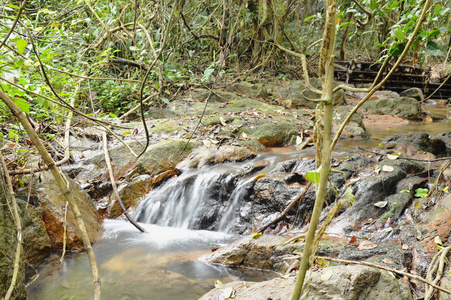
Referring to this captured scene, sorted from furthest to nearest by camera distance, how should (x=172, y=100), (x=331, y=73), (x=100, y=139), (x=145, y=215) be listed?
(x=172, y=100) < (x=100, y=139) < (x=145, y=215) < (x=331, y=73)

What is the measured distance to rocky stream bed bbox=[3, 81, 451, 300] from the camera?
2.75 metres

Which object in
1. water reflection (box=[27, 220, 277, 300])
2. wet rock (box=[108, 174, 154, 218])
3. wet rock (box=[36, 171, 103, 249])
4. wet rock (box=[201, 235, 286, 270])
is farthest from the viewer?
wet rock (box=[108, 174, 154, 218])

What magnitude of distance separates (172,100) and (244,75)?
2.97m

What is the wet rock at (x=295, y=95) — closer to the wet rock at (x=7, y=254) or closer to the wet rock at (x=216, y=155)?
the wet rock at (x=216, y=155)

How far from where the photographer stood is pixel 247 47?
11.5m

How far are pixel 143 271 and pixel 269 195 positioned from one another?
1807 millimetres

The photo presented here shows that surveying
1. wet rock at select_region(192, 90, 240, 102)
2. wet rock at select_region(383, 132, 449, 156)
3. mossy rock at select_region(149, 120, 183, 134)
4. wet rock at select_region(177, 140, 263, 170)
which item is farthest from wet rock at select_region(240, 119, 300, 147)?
wet rock at select_region(192, 90, 240, 102)

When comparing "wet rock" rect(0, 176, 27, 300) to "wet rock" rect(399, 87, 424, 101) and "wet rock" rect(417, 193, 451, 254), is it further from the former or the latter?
"wet rock" rect(399, 87, 424, 101)

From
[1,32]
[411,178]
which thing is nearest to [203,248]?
[411,178]

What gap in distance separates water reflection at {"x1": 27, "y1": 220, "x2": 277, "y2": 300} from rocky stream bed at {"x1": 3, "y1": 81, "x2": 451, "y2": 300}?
0.63 feet

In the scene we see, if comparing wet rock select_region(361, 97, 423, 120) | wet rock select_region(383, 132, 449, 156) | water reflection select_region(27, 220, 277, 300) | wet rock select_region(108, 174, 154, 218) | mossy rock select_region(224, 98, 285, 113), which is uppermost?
mossy rock select_region(224, 98, 285, 113)

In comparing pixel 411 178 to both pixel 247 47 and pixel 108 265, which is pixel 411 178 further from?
pixel 247 47

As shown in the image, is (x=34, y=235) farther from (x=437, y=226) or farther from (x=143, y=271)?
(x=437, y=226)

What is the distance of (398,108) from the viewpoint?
10164mm
